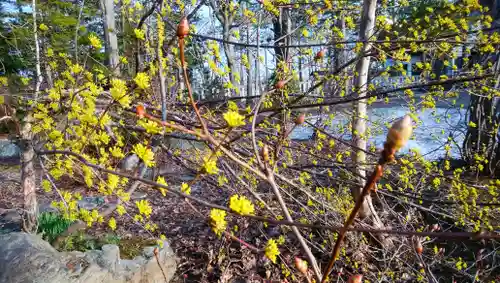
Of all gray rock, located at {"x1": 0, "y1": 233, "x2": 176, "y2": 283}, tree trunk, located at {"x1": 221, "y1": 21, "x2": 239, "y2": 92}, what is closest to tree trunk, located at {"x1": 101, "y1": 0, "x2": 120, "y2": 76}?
tree trunk, located at {"x1": 221, "y1": 21, "x2": 239, "y2": 92}

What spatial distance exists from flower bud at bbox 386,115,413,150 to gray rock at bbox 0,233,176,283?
3.16m

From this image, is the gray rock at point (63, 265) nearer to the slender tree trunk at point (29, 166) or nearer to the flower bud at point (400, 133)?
the slender tree trunk at point (29, 166)

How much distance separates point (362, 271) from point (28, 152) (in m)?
3.39

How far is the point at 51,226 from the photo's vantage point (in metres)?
3.77

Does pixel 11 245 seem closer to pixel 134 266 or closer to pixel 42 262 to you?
pixel 42 262

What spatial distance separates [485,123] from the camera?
556 centimetres

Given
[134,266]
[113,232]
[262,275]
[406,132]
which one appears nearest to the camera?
[406,132]

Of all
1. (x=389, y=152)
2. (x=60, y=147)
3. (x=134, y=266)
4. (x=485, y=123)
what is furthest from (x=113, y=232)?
(x=485, y=123)

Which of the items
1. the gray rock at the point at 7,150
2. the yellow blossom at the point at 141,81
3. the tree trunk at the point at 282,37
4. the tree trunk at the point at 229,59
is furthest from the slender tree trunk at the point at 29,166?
the gray rock at the point at 7,150

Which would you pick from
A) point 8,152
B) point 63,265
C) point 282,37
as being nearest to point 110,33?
point 8,152

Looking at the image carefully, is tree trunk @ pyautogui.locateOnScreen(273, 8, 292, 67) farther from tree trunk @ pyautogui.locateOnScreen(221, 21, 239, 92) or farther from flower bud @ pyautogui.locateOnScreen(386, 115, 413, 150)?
flower bud @ pyautogui.locateOnScreen(386, 115, 413, 150)

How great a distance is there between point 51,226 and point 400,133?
169 inches

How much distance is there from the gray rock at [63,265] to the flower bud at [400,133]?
316 cm

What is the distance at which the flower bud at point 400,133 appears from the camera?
432mm
